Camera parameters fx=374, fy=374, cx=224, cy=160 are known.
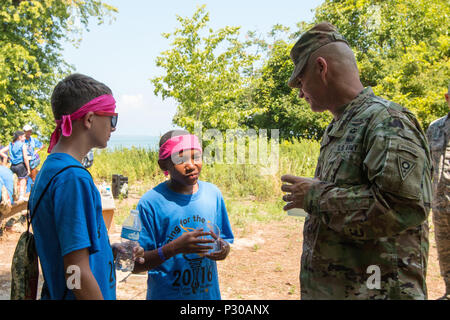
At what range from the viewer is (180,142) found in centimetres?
275

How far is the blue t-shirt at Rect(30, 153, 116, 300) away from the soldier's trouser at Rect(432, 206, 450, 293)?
3935 millimetres

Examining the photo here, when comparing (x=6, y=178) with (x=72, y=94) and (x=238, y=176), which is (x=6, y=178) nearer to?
(x=72, y=94)

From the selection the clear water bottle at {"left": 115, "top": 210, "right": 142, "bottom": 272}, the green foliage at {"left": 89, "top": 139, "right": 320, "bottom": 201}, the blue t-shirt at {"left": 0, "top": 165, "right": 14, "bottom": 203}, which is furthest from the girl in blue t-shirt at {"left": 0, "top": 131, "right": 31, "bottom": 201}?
the clear water bottle at {"left": 115, "top": 210, "right": 142, "bottom": 272}

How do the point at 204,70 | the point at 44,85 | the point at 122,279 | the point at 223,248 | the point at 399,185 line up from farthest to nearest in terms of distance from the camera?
the point at 44,85
the point at 204,70
the point at 122,279
the point at 223,248
the point at 399,185

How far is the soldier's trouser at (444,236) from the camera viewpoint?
4170mm

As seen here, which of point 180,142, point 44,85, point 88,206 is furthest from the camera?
point 44,85

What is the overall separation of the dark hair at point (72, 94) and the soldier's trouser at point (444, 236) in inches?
157

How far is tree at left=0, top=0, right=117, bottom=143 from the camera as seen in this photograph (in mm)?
16812

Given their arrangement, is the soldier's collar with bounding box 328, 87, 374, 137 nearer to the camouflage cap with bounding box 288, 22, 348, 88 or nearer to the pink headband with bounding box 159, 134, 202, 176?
the camouflage cap with bounding box 288, 22, 348, 88

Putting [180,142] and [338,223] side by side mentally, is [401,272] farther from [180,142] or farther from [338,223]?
[180,142]

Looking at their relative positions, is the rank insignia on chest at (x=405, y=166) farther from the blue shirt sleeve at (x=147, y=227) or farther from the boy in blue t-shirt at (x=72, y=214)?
the blue shirt sleeve at (x=147, y=227)

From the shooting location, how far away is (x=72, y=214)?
1.52m

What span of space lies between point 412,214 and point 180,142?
1.68 m
